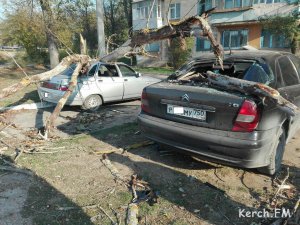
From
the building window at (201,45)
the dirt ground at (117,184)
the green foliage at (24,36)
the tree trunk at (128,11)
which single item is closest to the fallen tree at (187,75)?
the dirt ground at (117,184)

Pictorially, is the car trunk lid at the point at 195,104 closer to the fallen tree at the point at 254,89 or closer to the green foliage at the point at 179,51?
the fallen tree at the point at 254,89

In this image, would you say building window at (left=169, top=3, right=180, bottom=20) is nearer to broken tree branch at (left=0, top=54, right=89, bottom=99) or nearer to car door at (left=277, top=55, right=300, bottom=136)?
broken tree branch at (left=0, top=54, right=89, bottom=99)

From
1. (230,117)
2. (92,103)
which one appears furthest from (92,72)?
(230,117)

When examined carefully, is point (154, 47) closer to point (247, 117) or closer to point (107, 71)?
point (107, 71)

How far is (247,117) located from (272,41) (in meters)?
23.1

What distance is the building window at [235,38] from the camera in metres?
25.9

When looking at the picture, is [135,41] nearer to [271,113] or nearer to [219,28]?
[271,113]

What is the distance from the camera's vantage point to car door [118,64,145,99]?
9.87 meters

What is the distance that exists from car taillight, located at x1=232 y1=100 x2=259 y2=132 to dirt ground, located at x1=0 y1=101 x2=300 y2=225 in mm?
903

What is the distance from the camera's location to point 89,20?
4241 centimetres

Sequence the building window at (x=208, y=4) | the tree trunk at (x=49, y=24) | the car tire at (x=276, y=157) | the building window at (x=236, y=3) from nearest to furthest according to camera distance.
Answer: the car tire at (x=276, y=157)
the tree trunk at (x=49, y=24)
the building window at (x=236, y=3)
the building window at (x=208, y=4)

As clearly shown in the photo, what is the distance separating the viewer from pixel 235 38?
87.7ft

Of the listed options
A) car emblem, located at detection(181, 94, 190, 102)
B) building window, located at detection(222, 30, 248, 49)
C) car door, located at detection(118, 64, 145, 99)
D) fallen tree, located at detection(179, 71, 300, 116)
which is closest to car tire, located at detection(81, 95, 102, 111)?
car door, located at detection(118, 64, 145, 99)

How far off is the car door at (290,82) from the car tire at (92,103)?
562 cm
